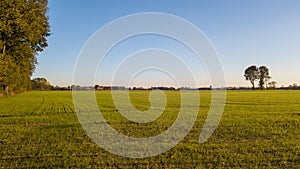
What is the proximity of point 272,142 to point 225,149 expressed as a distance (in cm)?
275

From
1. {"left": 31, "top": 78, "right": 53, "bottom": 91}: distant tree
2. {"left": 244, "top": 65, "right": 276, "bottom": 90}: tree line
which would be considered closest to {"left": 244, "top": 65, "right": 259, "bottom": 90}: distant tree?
{"left": 244, "top": 65, "right": 276, "bottom": 90}: tree line

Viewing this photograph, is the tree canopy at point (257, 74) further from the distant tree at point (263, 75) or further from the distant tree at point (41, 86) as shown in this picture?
the distant tree at point (41, 86)

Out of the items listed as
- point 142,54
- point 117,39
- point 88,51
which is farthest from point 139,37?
point 88,51

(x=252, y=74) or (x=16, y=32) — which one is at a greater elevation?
(x=252, y=74)

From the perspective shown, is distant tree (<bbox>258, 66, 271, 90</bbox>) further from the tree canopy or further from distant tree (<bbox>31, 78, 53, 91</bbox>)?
distant tree (<bbox>31, 78, 53, 91</bbox>)

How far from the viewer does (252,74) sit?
536 ft

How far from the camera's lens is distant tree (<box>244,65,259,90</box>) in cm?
16190

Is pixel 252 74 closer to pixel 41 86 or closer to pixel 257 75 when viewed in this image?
pixel 257 75

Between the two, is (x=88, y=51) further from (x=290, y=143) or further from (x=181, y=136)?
(x=290, y=143)

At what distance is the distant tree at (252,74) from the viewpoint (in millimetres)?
161900

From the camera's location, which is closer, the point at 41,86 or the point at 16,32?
the point at 16,32

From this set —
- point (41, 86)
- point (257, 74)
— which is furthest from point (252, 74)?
point (41, 86)

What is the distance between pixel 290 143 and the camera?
38.7 feet

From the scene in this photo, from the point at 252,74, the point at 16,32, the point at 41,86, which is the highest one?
the point at 252,74
